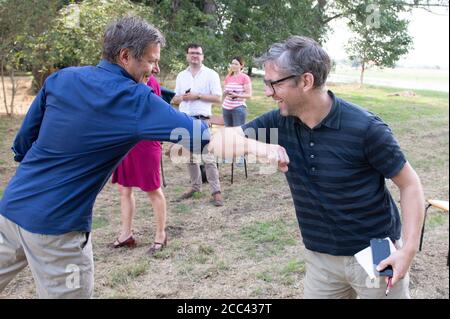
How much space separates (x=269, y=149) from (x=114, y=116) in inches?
26.7

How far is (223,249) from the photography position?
4.61m

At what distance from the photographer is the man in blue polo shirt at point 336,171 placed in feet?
6.44

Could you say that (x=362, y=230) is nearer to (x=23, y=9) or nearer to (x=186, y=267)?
(x=186, y=267)

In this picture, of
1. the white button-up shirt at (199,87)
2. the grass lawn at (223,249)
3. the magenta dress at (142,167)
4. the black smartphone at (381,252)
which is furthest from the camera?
the white button-up shirt at (199,87)

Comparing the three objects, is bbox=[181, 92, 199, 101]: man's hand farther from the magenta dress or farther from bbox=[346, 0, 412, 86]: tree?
bbox=[346, 0, 412, 86]: tree

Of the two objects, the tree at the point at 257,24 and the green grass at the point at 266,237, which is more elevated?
the tree at the point at 257,24

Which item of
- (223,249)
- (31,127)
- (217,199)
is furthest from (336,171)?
(217,199)

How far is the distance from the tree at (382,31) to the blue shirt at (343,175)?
1068 centimetres

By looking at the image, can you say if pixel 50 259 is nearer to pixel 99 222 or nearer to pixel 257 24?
pixel 99 222

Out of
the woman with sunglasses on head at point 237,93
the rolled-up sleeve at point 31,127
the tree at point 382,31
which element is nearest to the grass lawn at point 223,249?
the woman with sunglasses on head at point 237,93

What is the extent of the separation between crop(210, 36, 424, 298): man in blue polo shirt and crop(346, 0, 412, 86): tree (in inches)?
420

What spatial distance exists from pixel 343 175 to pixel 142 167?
101 inches

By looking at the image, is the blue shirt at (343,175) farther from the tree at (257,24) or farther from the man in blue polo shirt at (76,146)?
the tree at (257,24)
